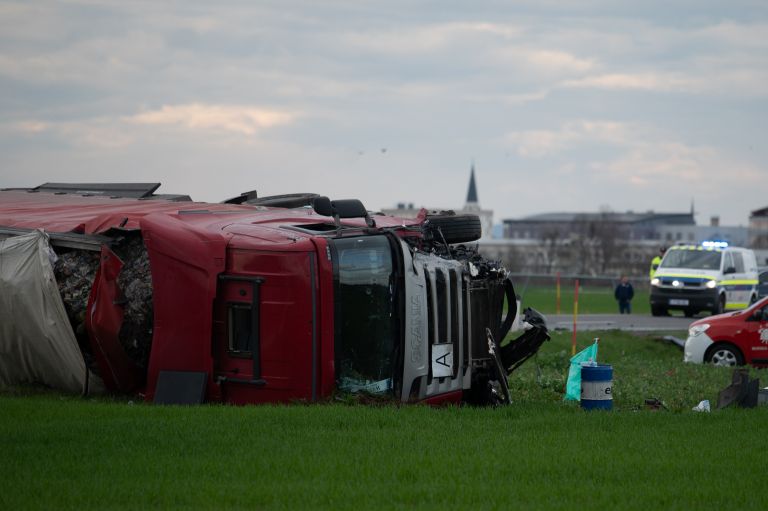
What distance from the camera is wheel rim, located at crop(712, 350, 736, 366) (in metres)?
22.3

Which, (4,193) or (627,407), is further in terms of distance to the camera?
(4,193)

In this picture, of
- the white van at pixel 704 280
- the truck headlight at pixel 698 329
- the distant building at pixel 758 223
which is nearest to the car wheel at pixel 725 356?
the truck headlight at pixel 698 329

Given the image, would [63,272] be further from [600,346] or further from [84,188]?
[600,346]

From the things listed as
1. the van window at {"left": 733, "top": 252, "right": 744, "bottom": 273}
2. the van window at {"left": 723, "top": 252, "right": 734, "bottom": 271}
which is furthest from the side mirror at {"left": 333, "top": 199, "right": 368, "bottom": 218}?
the van window at {"left": 733, "top": 252, "right": 744, "bottom": 273}

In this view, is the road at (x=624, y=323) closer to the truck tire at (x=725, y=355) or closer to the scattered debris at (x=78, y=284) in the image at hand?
the truck tire at (x=725, y=355)

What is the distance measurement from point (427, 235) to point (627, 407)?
3.12 meters

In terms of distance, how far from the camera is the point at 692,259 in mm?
37000

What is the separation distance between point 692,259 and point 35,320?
88.7ft

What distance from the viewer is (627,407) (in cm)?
1445

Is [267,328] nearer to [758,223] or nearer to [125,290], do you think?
[125,290]

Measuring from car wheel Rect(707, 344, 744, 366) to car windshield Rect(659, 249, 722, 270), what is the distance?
568 inches

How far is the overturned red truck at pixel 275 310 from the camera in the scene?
40.3 feet

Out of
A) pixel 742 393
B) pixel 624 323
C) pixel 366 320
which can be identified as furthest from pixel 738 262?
pixel 366 320

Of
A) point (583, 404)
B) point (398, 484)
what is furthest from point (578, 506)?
point (583, 404)
